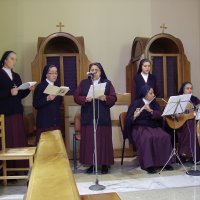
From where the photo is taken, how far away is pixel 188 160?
16.7 ft

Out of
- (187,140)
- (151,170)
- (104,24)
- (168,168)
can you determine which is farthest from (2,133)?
(104,24)

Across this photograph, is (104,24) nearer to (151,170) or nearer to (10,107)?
(10,107)

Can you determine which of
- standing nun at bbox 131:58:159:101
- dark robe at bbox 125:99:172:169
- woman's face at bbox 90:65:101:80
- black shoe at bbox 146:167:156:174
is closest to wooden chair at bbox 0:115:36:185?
woman's face at bbox 90:65:101:80

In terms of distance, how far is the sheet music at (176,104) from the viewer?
4.20 m

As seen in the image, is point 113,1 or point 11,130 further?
point 113,1

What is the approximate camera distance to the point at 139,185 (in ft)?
12.9

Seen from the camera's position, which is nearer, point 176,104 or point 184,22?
point 176,104

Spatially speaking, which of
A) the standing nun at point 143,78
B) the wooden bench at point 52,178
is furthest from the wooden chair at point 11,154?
the wooden bench at point 52,178

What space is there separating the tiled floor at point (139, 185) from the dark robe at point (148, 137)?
Answer: 20 centimetres

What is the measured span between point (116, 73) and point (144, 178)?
250 cm

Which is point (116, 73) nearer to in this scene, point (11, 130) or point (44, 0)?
point (44, 0)

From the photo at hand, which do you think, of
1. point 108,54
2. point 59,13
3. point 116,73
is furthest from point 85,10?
point 116,73

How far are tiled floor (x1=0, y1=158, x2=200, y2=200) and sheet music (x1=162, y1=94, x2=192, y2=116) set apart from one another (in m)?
0.86

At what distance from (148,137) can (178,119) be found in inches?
23.5
